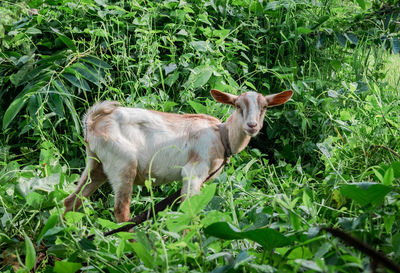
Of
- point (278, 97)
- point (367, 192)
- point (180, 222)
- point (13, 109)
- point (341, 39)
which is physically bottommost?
point (13, 109)

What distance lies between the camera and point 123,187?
321cm

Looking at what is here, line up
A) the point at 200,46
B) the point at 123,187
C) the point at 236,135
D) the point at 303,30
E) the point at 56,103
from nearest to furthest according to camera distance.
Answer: the point at 123,187 → the point at 236,135 → the point at 56,103 → the point at 200,46 → the point at 303,30

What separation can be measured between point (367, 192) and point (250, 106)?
1.57m

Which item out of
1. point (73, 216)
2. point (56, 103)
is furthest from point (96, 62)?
point (73, 216)

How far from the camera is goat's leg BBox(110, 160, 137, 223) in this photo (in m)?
3.19

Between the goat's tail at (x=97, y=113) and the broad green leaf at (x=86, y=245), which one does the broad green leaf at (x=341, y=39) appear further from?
the broad green leaf at (x=86, y=245)

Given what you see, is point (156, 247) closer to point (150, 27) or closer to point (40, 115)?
point (40, 115)

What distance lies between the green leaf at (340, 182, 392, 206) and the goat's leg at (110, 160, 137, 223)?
175cm

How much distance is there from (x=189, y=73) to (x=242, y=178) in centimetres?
111

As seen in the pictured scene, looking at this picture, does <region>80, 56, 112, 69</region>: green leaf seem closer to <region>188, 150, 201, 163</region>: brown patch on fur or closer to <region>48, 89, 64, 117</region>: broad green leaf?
<region>48, 89, 64, 117</region>: broad green leaf

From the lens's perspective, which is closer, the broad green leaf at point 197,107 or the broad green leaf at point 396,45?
the broad green leaf at point 197,107

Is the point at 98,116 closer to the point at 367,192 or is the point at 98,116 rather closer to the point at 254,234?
the point at 254,234

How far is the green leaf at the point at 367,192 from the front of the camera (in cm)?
161

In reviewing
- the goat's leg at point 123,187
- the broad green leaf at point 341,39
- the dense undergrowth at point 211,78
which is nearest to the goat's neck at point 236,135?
the dense undergrowth at point 211,78
